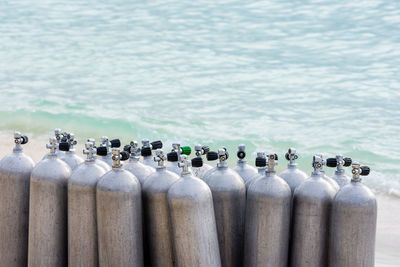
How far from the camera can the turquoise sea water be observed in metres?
6.45

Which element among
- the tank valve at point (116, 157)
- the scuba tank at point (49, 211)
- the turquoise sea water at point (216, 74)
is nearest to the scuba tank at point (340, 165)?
the tank valve at point (116, 157)

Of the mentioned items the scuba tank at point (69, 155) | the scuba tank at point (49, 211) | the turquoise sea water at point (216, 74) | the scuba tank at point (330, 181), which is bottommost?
the scuba tank at point (49, 211)

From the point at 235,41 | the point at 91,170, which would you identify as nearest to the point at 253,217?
the point at 91,170

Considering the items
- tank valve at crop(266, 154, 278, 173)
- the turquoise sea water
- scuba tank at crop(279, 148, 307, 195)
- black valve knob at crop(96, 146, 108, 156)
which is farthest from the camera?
the turquoise sea water

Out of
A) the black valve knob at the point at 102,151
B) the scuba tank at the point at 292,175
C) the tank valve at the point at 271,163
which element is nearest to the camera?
the tank valve at the point at 271,163

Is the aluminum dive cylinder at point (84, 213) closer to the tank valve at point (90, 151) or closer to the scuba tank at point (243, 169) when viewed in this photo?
the tank valve at point (90, 151)

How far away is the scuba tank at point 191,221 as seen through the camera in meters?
2.10

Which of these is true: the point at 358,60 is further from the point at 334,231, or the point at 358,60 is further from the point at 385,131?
the point at 334,231

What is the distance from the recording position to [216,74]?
8.53 m

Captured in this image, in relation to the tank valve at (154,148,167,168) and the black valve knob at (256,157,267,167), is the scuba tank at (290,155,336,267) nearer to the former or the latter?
the black valve knob at (256,157,267,167)

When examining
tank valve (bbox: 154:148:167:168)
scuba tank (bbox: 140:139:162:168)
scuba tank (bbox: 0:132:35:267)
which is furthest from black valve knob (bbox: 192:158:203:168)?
scuba tank (bbox: 0:132:35:267)

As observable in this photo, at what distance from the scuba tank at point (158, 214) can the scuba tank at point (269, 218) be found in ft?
0.89

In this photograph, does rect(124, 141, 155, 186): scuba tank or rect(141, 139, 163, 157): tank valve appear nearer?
rect(124, 141, 155, 186): scuba tank

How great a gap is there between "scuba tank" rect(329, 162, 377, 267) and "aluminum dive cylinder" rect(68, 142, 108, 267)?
2.62 feet
